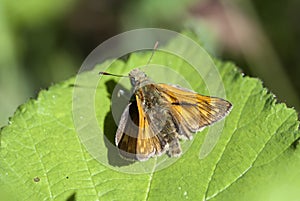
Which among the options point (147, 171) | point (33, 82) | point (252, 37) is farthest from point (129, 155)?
point (252, 37)

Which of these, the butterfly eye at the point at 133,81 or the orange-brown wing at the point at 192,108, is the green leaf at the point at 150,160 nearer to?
the orange-brown wing at the point at 192,108

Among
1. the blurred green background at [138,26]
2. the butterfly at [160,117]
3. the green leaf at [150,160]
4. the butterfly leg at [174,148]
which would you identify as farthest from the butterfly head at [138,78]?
the blurred green background at [138,26]

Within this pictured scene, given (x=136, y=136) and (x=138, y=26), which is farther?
(x=138, y=26)

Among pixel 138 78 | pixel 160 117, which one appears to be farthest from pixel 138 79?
pixel 160 117

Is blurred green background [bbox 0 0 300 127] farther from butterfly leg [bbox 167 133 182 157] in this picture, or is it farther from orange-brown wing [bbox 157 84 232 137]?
butterfly leg [bbox 167 133 182 157]

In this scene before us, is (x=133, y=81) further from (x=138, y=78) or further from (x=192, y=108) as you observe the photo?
(x=192, y=108)

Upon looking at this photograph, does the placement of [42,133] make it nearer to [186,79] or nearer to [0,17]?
[186,79]
